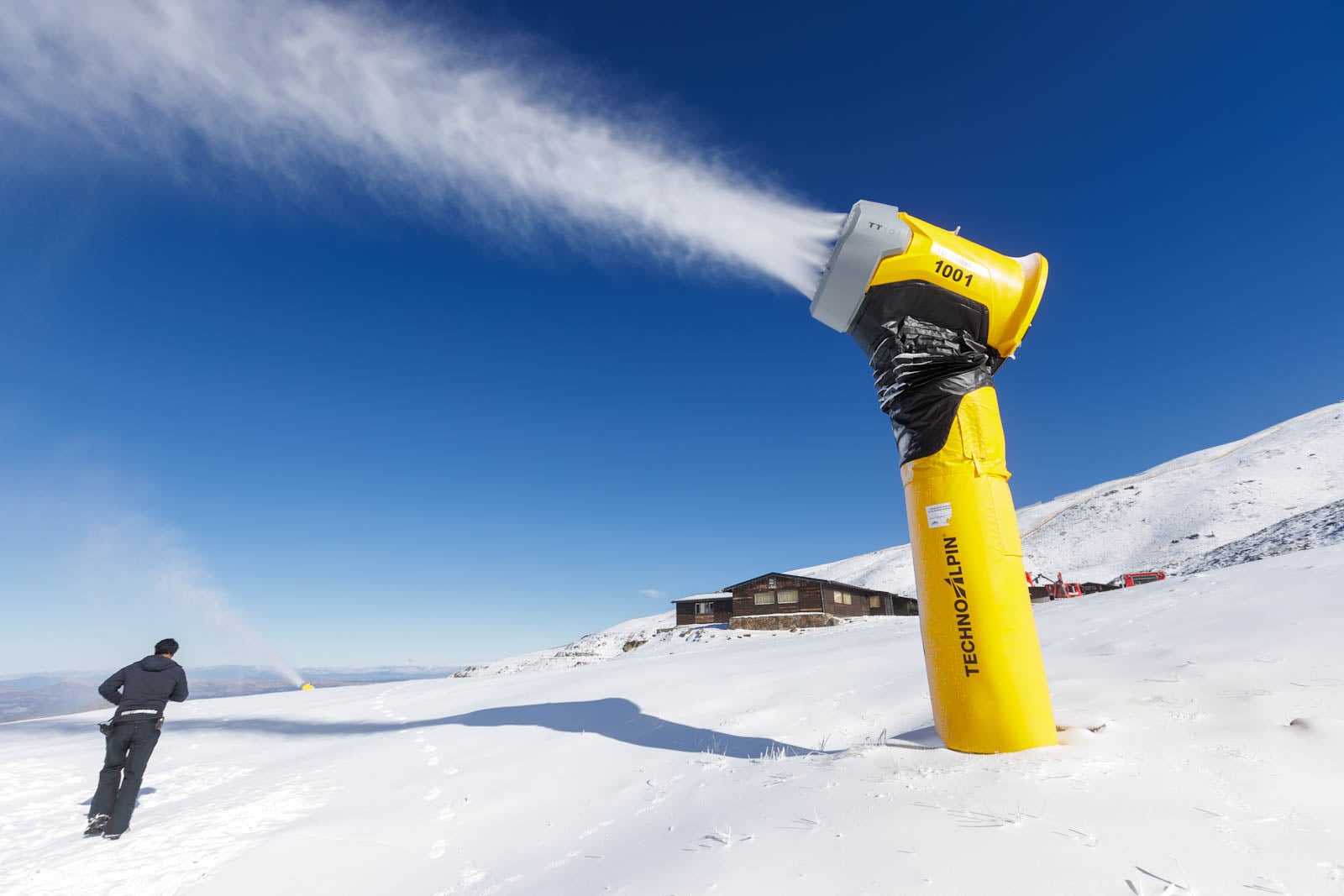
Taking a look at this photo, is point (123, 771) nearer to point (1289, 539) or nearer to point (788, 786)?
point (788, 786)

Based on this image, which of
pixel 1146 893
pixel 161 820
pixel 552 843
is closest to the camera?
pixel 1146 893

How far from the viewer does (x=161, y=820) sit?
5.81m

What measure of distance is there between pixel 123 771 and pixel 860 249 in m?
8.85

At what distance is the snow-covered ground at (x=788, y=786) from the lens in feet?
7.55

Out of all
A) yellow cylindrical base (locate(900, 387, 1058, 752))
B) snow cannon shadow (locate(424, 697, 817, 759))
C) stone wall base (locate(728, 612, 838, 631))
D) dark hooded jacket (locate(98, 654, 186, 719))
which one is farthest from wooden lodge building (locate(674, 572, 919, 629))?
yellow cylindrical base (locate(900, 387, 1058, 752))

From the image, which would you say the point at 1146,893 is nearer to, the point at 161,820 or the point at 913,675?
the point at 913,675

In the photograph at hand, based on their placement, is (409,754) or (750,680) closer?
(409,754)

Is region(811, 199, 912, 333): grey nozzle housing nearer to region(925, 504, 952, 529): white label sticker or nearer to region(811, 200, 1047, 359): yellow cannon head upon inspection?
region(811, 200, 1047, 359): yellow cannon head

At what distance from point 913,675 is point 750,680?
6.98 feet

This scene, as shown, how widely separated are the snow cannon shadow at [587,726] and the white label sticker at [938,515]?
1726mm

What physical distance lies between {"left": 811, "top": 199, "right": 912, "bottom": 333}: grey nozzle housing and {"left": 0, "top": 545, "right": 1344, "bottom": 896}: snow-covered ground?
285 cm

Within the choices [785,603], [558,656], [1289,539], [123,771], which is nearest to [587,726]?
[123,771]

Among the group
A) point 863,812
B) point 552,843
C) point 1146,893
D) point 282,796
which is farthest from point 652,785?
point 282,796

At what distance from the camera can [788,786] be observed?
137 inches
